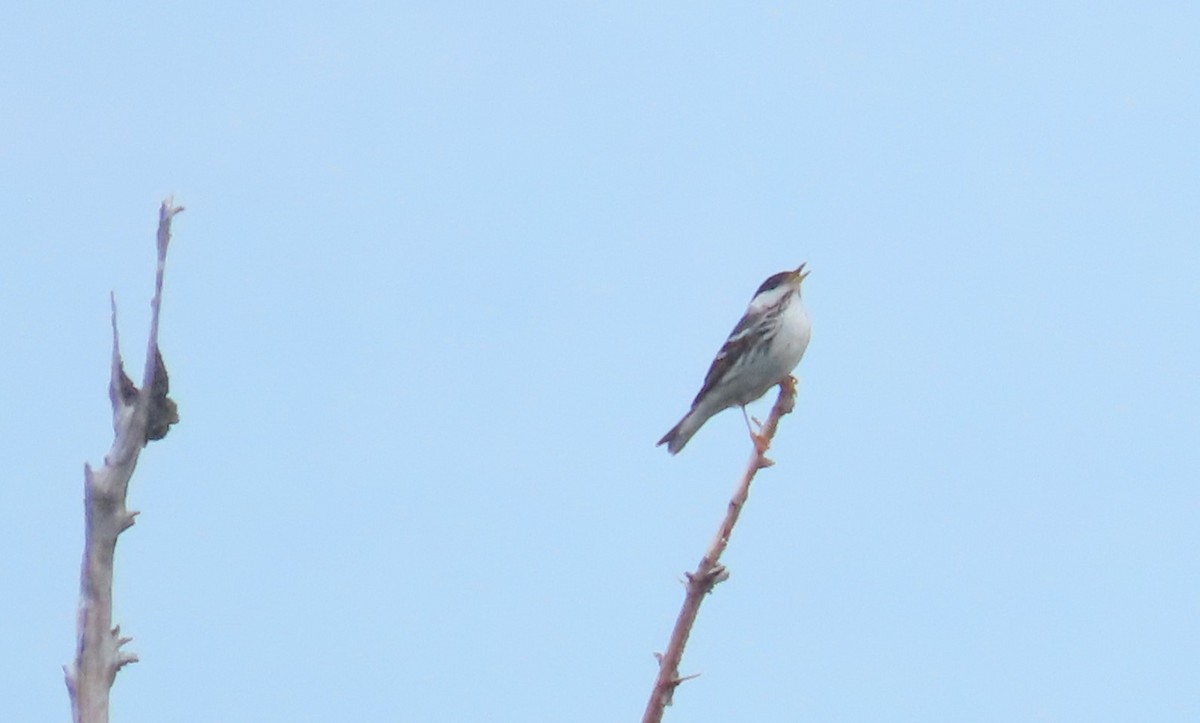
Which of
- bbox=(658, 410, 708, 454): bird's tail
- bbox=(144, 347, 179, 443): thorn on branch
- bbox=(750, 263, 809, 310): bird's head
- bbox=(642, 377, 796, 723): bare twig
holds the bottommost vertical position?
bbox=(642, 377, 796, 723): bare twig

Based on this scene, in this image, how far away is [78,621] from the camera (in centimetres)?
505

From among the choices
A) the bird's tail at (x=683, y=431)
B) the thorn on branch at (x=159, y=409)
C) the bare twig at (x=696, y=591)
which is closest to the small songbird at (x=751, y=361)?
the bird's tail at (x=683, y=431)

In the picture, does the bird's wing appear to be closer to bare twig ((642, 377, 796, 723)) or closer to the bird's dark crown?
the bird's dark crown

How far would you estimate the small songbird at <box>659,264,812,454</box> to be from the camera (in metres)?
13.1

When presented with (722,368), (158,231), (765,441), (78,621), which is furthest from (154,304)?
(722,368)

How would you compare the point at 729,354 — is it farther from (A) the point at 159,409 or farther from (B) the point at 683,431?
(A) the point at 159,409

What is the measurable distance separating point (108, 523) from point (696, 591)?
1802 mm

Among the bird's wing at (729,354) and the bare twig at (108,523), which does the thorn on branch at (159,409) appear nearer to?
the bare twig at (108,523)

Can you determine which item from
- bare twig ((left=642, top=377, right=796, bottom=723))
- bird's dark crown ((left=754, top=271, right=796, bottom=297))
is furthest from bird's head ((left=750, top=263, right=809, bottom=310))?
bare twig ((left=642, top=377, right=796, bottom=723))

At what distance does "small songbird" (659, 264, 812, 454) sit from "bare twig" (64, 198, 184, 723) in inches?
319

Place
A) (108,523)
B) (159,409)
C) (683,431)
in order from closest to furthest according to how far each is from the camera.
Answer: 1. (108,523)
2. (159,409)
3. (683,431)

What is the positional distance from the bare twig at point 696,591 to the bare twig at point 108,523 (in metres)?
1.60

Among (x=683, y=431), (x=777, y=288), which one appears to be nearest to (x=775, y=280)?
(x=777, y=288)

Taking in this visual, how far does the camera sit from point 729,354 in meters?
13.4
